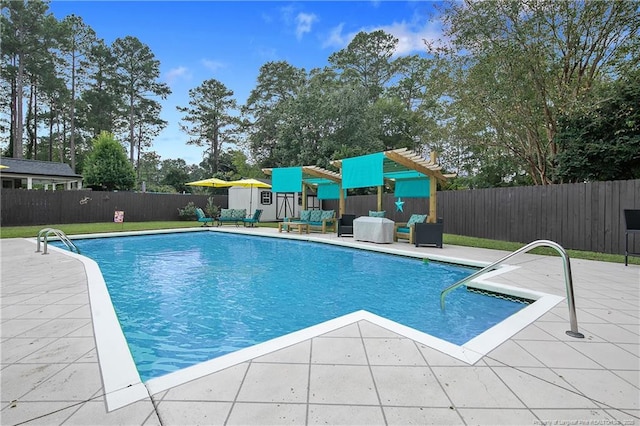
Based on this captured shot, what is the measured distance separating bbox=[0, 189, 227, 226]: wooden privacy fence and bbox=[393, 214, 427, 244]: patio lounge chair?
12356 millimetres

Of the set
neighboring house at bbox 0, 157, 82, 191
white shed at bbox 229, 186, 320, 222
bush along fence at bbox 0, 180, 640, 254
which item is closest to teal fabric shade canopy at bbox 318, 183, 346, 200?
bush along fence at bbox 0, 180, 640, 254

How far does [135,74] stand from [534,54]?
27.8 metres

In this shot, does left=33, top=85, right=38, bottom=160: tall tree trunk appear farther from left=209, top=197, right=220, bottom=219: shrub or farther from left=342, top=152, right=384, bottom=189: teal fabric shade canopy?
left=342, top=152, right=384, bottom=189: teal fabric shade canopy

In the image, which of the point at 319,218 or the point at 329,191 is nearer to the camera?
the point at 319,218

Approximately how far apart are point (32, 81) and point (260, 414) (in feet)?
98.0

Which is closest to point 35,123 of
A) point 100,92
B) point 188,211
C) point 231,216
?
point 100,92

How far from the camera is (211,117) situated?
89.2 ft

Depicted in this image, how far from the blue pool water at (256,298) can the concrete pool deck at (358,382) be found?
26.0 inches

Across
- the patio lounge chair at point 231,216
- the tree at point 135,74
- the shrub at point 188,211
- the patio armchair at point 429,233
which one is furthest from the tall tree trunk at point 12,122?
the patio armchair at point 429,233

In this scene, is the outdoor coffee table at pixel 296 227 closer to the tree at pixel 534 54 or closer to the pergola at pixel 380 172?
the pergola at pixel 380 172

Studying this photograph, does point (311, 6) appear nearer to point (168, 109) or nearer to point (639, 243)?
point (639, 243)

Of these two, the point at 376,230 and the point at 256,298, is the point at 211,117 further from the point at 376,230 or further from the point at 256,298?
the point at 256,298

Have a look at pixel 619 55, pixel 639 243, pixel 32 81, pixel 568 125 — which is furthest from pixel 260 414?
pixel 32 81

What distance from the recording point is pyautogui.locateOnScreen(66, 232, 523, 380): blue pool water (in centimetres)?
309
